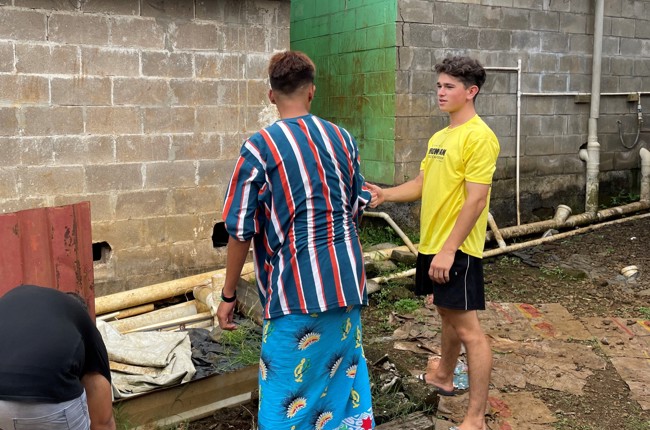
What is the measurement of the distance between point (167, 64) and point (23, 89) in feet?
3.95

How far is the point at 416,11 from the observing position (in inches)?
306

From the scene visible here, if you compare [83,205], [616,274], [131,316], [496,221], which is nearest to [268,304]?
[83,205]

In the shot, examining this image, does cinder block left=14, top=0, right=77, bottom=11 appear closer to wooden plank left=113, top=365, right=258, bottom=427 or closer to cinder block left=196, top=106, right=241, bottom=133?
cinder block left=196, top=106, right=241, bottom=133

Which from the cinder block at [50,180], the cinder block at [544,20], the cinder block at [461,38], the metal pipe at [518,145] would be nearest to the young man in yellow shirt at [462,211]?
the cinder block at [50,180]

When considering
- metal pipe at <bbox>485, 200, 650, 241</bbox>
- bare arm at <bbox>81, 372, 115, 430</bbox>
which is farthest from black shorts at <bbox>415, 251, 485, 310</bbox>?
metal pipe at <bbox>485, 200, 650, 241</bbox>

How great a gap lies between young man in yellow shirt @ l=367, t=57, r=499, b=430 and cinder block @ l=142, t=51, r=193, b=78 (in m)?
3.05

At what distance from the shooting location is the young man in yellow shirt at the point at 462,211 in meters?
3.65

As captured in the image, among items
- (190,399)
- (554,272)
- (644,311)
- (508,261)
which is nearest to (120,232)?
(190,399)

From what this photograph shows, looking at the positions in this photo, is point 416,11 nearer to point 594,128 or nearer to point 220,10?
point 220,10

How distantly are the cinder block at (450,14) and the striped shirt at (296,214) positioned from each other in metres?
5.38

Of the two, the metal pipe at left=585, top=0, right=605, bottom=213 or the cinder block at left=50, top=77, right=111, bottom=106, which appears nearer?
the cinder block at left=50, top=77, right=111, bottom=106

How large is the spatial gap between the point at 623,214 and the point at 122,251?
6.46 meters

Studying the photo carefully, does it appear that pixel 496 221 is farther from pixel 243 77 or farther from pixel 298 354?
pixel 298 354

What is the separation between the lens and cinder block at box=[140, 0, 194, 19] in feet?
19.9
